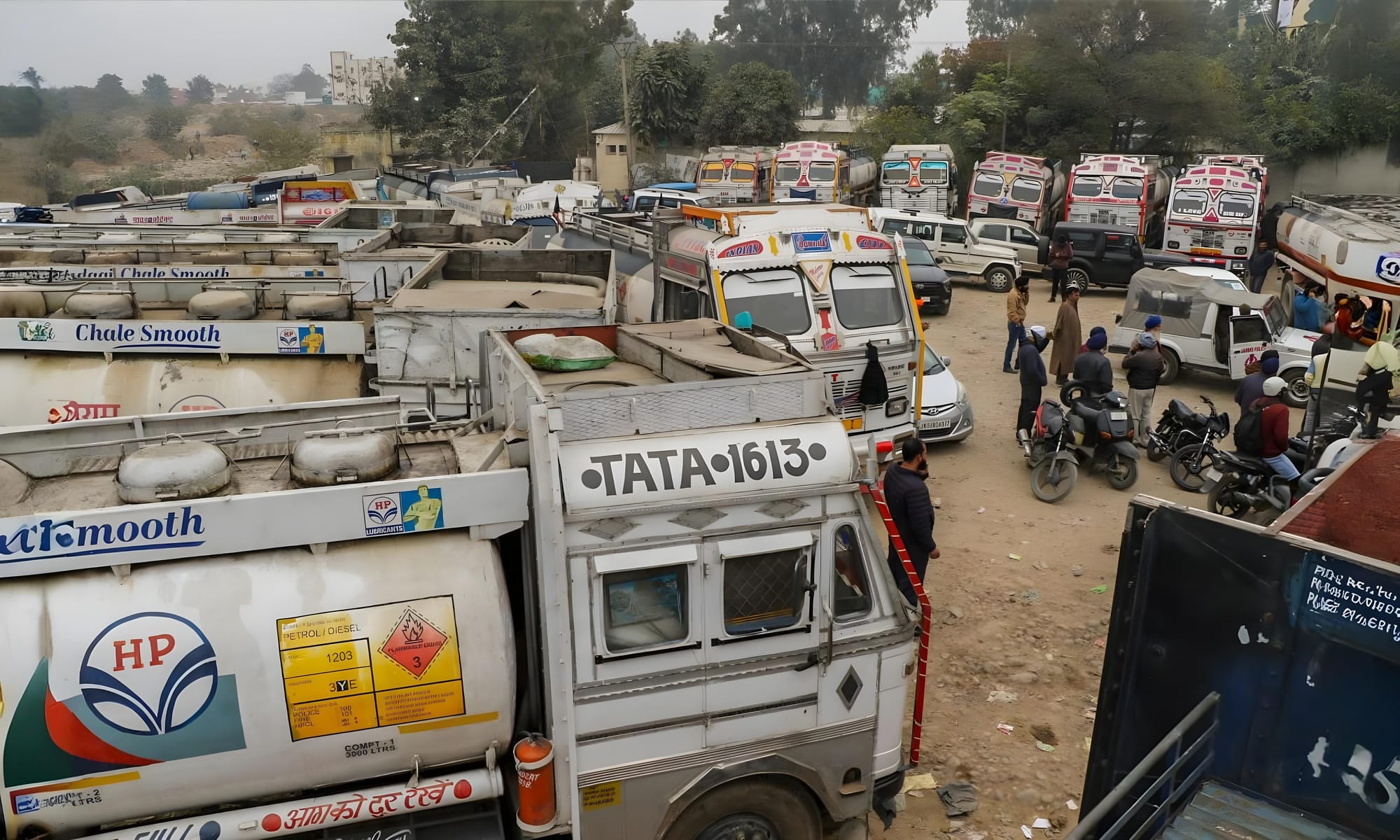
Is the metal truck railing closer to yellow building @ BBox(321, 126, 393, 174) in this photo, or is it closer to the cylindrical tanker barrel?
the cylindrical tanker barrel

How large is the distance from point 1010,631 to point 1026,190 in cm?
2201

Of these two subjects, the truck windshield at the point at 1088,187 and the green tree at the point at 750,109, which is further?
the green tree at the point at 750,109

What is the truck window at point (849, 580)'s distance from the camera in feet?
15.9

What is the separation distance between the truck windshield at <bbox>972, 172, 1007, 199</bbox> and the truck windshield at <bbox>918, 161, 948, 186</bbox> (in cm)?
181

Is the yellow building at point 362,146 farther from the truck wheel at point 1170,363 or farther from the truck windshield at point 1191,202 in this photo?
the truck wheel at point 1170,363

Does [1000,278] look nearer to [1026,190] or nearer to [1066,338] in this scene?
[1026,190]

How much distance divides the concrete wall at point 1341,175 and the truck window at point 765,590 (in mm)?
34568

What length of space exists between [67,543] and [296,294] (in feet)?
19.4

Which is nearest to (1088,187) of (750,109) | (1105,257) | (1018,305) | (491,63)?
(1105,257)

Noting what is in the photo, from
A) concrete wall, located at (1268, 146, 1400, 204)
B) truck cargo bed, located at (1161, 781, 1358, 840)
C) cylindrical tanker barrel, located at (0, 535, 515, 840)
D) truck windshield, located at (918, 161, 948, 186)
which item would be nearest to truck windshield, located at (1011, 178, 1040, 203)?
truck windshield, located at (918, 161, 948, 186)

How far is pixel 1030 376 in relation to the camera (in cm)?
1195

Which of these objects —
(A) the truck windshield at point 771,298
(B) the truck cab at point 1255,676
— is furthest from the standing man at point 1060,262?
(B) the truck cab at point 1255,676

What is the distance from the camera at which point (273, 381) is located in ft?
29.0

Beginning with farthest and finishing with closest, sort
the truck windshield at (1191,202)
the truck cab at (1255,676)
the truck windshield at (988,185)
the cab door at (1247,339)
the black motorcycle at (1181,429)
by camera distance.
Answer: the truck windshield at (988,185) → the truck windshield at (1191,202) → the cab door at (1247,339) → the black motorcycle at (1181,429) → the truck cab at (1255,676)
